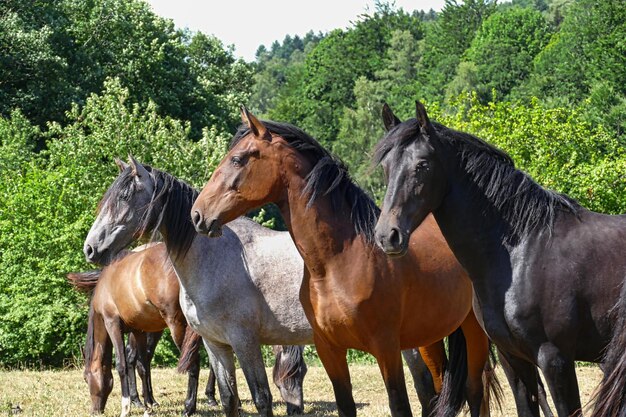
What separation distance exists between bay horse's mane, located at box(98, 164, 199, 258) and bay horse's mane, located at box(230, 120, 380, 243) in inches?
71.3

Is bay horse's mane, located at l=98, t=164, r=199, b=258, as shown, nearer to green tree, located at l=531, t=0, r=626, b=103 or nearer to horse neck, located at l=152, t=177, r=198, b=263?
horse neck, located at l=152, t=177, r=198, b=263

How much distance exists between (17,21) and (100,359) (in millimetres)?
23067

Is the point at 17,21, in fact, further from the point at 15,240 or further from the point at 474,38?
the point at 474,38

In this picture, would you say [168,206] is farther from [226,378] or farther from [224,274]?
[226,378]

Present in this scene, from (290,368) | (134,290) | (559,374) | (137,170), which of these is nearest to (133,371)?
(134,290)

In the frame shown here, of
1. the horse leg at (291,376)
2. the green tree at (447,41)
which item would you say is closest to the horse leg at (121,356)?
the horse leg at (291,376)

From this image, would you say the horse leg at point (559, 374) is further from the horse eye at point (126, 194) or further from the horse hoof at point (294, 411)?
the horse hoof at point (294, 411)

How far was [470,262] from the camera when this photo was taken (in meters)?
6.30

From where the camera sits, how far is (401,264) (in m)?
7.38

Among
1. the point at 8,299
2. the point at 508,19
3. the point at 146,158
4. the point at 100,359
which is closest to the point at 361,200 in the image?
the point at 100,359

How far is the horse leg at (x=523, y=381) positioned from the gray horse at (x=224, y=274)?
1.63 m

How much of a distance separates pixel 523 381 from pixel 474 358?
1.64 meters

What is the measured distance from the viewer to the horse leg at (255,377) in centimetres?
870

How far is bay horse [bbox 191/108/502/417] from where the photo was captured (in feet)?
23.1
